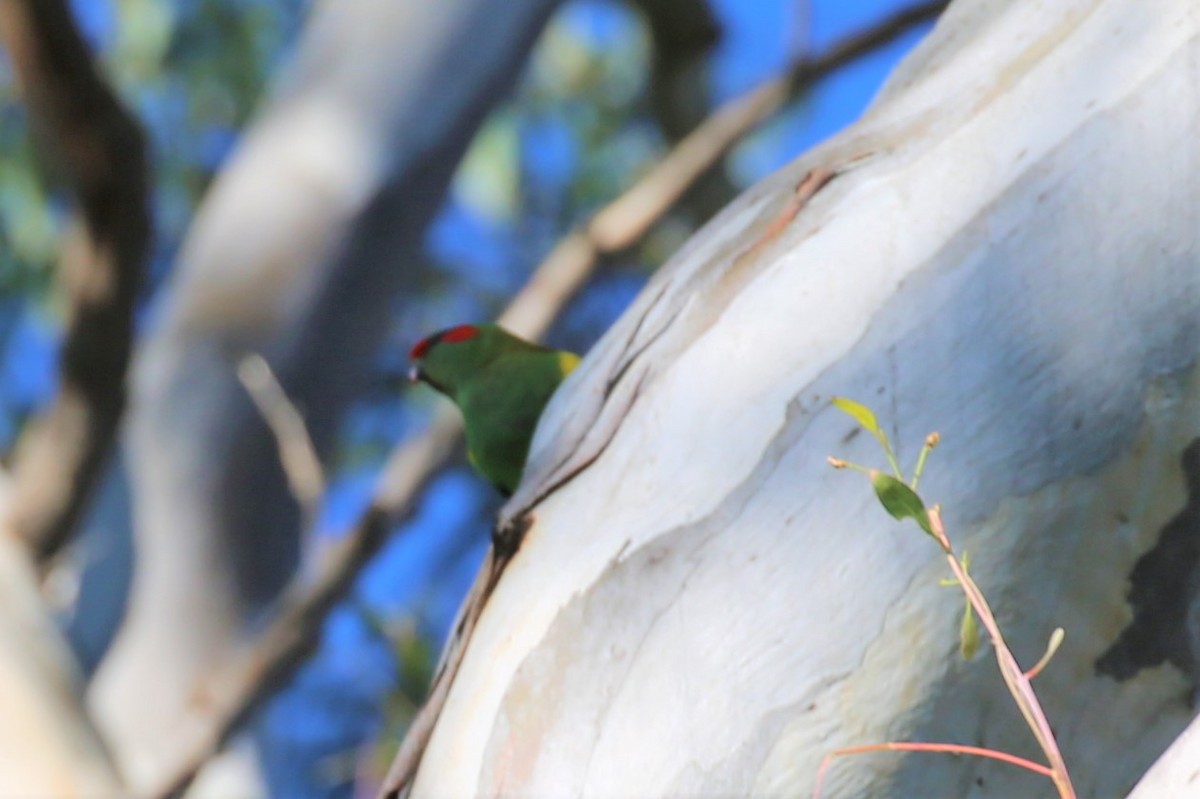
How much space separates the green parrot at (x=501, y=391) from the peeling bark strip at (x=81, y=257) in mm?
464

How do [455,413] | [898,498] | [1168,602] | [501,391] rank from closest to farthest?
[898,498] → [1168,602] → [501,391] → [455,413]

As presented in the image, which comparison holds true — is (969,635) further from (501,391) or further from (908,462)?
(501,391)

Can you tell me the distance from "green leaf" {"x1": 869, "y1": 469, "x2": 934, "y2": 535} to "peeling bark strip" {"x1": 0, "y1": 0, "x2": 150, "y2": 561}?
135cm

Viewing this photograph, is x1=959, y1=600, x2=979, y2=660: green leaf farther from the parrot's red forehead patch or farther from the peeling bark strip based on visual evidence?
the peeling bark strip

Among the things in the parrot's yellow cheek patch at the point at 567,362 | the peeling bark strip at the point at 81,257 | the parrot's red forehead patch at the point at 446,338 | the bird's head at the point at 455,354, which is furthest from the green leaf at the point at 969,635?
the peeling bark strip at the point at 81,257

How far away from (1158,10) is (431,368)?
115cm

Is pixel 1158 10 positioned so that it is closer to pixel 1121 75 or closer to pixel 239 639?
pixel 1121 75

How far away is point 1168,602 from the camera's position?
0.83m

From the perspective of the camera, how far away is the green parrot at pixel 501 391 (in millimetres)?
1469

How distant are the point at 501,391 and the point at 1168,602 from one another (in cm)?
84

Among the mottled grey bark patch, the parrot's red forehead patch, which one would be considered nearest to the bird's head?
the parrot's red forehead patch

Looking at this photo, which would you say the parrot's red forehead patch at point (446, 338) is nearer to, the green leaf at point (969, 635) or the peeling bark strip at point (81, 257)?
the peeling bark strip at point (81, 257)

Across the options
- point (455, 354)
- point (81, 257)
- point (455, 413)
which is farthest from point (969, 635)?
point (455, 413)

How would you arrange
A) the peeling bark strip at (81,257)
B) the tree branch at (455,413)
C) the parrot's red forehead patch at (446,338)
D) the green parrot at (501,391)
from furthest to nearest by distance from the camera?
1. the tree branch at (455,413)
2. the parrot's red forehead patch at (446,338)
3. the peeling bark strip at (81,257)
4. the green parrot at (501,391)
